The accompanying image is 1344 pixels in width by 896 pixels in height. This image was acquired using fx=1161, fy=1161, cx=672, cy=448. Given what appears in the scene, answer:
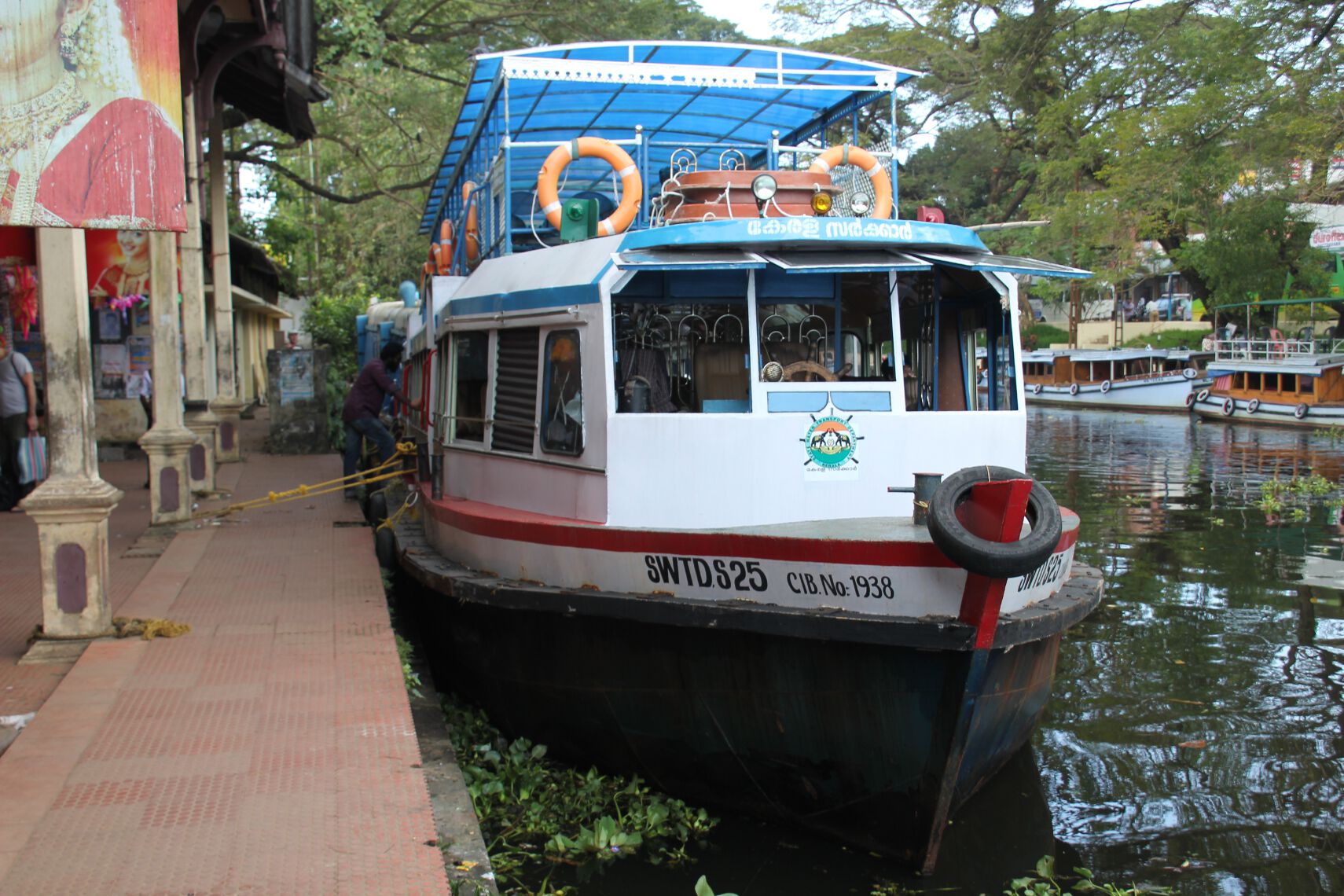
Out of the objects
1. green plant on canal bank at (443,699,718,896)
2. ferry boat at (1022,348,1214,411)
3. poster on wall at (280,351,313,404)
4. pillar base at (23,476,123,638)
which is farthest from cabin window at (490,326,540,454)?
ferry boat at (1022,348,1214,411)

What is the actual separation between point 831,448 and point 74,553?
3.87 meters

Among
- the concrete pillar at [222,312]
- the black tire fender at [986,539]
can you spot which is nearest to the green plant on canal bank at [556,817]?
the black tire fender at [986,539]

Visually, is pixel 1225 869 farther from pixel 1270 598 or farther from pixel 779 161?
pixel 779 161

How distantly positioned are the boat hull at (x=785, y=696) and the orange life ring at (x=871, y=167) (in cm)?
273

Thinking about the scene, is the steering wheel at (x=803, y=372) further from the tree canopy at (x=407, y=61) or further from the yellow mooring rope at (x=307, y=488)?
the tree canopy at (x=407, y=61)

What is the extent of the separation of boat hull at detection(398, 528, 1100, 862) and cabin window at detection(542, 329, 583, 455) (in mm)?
802

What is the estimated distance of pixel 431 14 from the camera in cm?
1833

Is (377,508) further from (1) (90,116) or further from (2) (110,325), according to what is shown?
(2) (110,325)

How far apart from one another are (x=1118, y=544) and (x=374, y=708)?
9.67m

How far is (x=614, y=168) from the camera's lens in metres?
7.24

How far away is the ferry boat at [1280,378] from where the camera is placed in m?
26.6

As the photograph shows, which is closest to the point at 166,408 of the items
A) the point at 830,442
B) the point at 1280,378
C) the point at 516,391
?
the point at 516,391

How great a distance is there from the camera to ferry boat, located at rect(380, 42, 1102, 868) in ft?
16.6

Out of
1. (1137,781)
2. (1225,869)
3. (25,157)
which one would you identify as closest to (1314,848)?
(1225,869)
